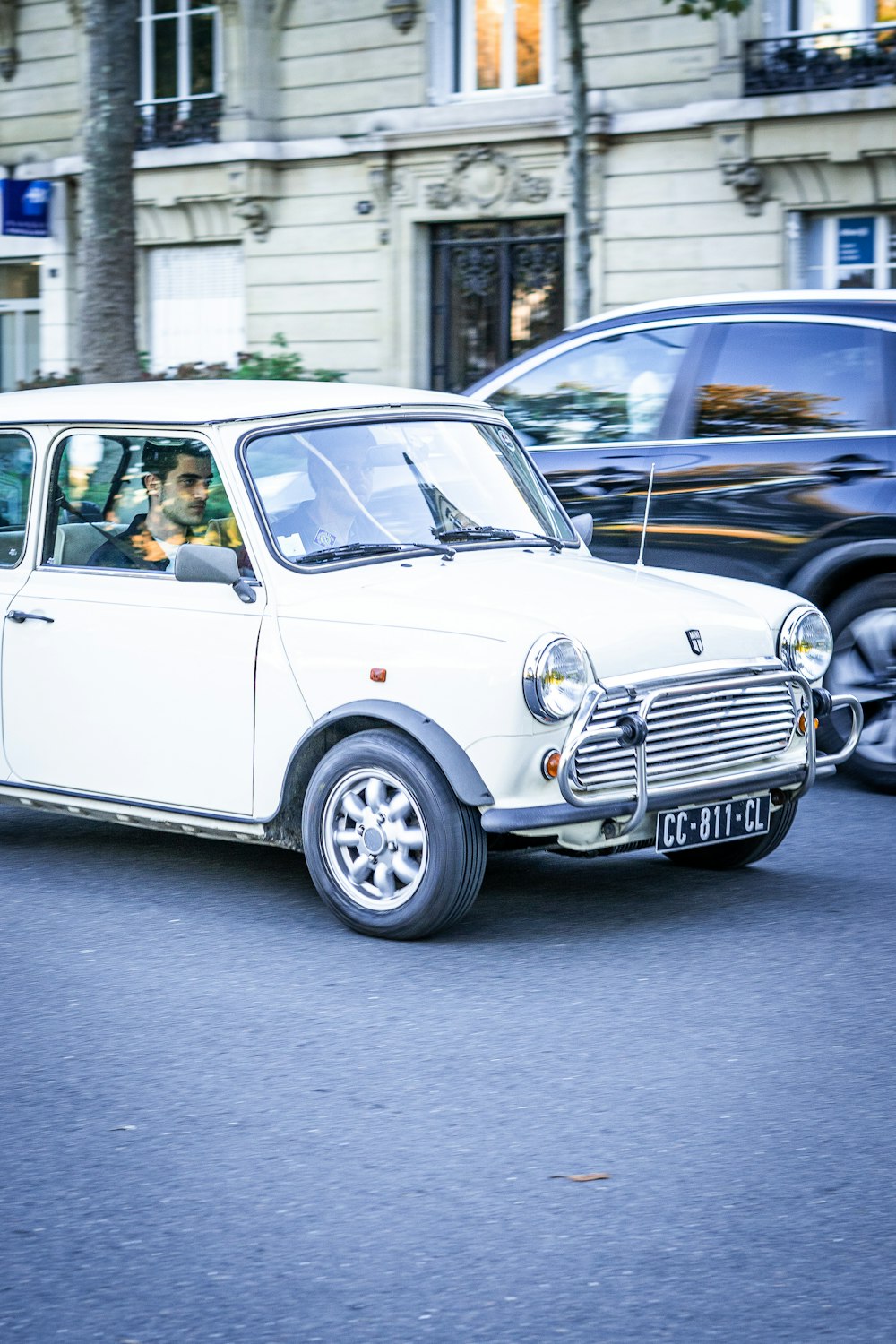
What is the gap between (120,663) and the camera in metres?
6.50

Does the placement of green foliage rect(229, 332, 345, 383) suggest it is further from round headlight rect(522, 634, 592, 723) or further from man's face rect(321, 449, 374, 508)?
round headlight rect(522, 634, 592, 723)

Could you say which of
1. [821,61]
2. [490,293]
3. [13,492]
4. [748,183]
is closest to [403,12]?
[490,293]

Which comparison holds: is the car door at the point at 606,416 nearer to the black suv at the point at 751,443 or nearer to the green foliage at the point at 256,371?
the black suv at the point at 751,443

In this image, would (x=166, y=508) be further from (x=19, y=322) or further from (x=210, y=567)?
(x=19, y=322)

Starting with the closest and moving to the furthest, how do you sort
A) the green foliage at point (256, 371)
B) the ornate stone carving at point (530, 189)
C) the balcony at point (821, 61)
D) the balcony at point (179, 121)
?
the balcony at point (821, 61) < the green foliage at point (256, 371) < the ornate stone carving at point (530, 189) < the balcony at point (179, 121)

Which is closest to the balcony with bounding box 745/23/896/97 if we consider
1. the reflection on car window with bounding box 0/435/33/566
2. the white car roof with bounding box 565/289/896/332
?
the white car roof with bounding box 565/289/896/332

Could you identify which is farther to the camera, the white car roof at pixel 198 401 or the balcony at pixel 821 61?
the balcony at pixel 821 61

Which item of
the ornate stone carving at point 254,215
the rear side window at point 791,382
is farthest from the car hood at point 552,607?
the ornate stone carving at point 254,215

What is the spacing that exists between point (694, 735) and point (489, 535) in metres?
1.17

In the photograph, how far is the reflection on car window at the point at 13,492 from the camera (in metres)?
7.01

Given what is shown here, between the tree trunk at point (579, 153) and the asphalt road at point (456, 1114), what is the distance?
11498mm

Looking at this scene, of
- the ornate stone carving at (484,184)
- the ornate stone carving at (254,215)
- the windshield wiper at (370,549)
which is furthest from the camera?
the ornate stone carving at (254,215)

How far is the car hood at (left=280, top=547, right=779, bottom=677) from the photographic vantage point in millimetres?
5797

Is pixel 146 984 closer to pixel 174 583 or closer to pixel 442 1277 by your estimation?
pixel 174 583
